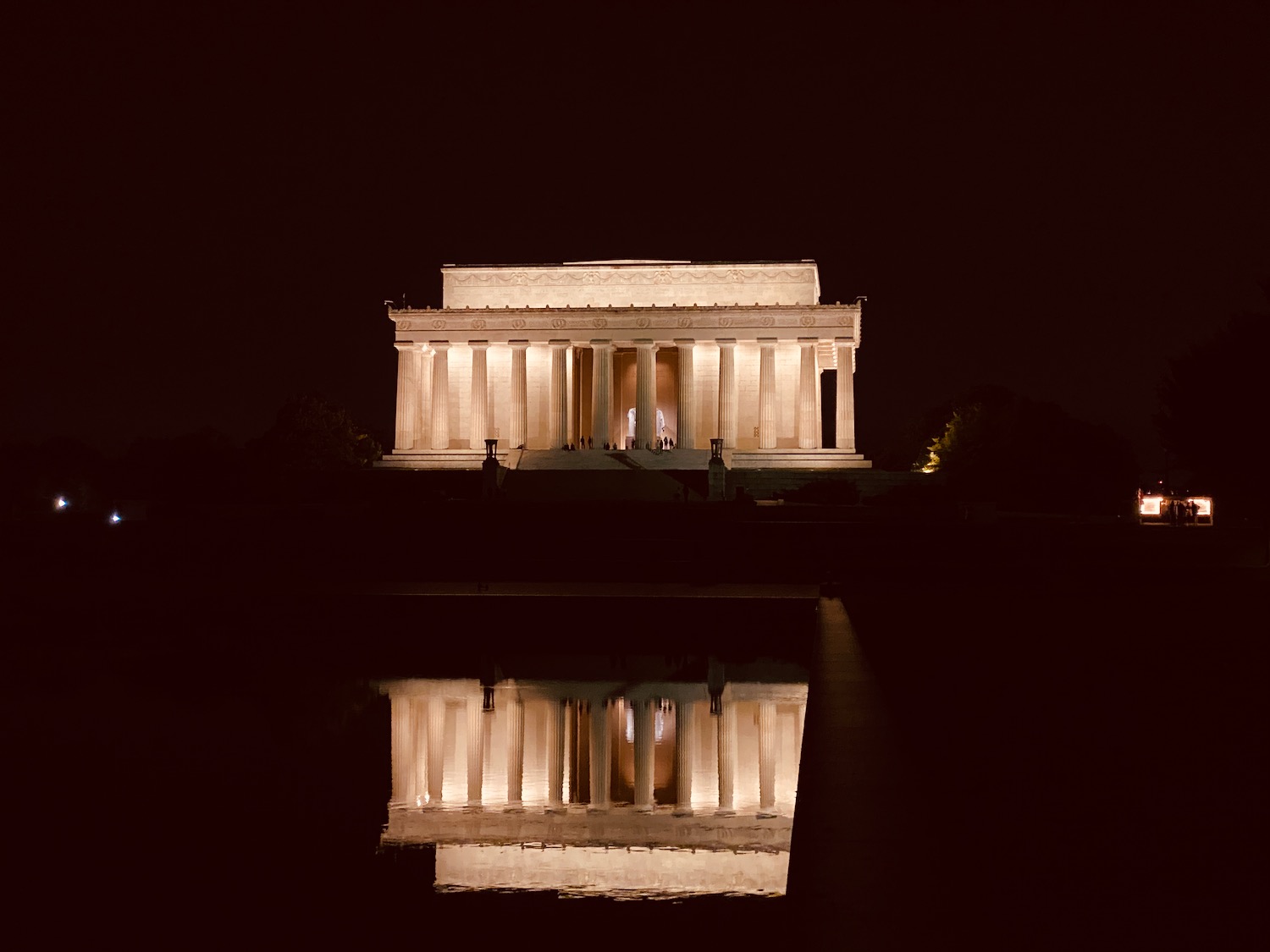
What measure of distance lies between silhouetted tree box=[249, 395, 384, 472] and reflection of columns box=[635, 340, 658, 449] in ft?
66.4

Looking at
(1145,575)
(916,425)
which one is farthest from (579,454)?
(916,425)

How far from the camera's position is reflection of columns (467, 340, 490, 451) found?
76.3 metres

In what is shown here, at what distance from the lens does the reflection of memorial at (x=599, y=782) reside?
317 inches

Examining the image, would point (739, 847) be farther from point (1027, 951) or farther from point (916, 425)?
point (916, 425)

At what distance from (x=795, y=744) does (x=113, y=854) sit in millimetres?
6736

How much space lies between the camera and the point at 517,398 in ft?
248

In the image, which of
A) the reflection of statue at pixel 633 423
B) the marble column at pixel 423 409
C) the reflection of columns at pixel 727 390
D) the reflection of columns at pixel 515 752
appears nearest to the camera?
the reflection of columns at pixel 515 752

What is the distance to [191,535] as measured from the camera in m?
39.6

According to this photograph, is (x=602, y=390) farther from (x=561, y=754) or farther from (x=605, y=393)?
(x=561, y=754)

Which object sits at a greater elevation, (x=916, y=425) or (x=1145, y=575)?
(x=916, y=425)

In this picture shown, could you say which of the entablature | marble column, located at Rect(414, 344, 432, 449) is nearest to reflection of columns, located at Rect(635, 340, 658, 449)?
the entablature

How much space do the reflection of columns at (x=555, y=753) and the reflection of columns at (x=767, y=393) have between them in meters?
60.8

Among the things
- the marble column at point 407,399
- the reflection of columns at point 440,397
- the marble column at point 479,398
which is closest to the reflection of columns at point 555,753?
the marble column at point 479,398

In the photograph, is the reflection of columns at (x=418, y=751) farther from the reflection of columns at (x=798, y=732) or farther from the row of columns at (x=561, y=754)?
the reflection of columns at (x=798, y=732)
